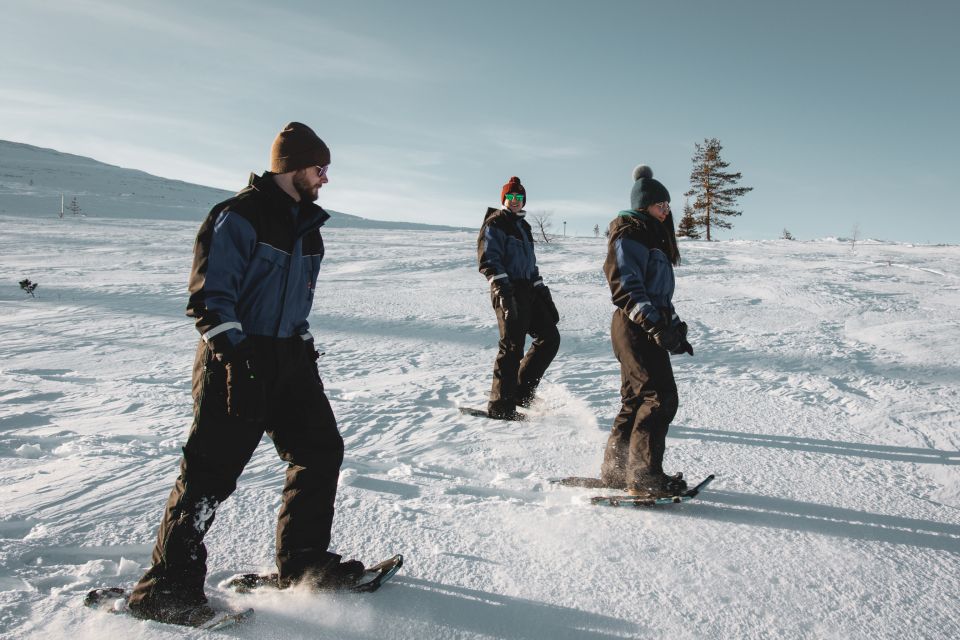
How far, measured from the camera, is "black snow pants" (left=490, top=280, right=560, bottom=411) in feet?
15.5

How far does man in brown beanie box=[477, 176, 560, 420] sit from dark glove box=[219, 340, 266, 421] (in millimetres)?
2706

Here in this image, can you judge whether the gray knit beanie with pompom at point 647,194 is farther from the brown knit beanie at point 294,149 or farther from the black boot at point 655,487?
the brown knit beanie at point 294,149

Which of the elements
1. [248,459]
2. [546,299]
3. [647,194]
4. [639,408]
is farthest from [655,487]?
[546,299]

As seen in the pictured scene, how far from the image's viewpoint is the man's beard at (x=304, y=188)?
91.1 inches

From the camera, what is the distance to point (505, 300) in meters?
4.60

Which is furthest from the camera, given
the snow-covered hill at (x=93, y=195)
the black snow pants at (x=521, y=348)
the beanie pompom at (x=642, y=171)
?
the snow-covered hill at (x=93, y=195)

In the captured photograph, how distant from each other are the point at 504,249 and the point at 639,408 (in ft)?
6.44

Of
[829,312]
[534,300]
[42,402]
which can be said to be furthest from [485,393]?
[829,312]

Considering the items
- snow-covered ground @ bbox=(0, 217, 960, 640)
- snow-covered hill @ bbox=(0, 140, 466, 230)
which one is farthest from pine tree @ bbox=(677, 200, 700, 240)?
snow-covered ground @ bbox=(0, 217, 960, 640)

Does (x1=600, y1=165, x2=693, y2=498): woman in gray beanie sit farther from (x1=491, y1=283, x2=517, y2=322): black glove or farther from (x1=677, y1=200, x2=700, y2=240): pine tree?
(x1=677, y1=200, x2=700, y2=240): pine tree

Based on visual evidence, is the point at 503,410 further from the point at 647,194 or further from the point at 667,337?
the point at 647,194

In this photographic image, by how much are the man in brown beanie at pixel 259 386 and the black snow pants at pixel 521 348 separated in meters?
2.45

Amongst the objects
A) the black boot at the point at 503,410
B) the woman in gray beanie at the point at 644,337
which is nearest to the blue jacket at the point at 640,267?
the woman in gray beanie at the point at 644,337

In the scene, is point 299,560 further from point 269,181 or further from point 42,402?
point 42,402
